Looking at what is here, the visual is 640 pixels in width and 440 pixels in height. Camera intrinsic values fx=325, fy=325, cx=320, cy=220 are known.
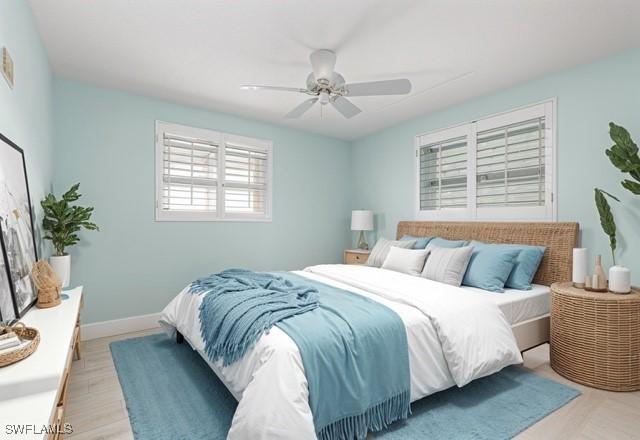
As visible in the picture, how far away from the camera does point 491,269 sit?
2.85 meters

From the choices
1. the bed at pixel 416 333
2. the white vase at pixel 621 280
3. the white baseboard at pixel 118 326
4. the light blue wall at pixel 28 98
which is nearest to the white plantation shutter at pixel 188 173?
the light blue wall at pixel 28 98

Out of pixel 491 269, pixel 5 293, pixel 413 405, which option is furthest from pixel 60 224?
pixel 491 269

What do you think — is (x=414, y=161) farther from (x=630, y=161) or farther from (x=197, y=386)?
(x=197, y=386)

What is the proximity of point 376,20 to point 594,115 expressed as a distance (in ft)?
6.99

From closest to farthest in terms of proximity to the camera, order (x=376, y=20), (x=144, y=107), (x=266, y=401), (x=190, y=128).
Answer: (x=266, y=401) < (x=376, y=20) < (x=144, y=107) < (x=190, y=128)

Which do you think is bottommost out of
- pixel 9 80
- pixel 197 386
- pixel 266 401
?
pixel 197 386

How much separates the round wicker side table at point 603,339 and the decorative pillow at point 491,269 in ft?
1.53

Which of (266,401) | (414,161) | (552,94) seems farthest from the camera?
(414,161)

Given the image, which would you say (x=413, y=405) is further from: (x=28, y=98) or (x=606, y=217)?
(x=28, y=98)

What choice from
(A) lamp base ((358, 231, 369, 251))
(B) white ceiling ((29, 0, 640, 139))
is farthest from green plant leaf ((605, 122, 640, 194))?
(A) lamp base ((358, 231, 369, 251))

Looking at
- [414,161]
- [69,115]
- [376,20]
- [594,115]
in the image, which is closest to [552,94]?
[594,115]

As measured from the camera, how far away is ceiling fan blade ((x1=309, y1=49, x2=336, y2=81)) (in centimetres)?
253

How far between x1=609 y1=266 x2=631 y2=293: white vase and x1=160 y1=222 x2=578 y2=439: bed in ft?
1.64

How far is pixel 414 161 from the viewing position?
4375mm
